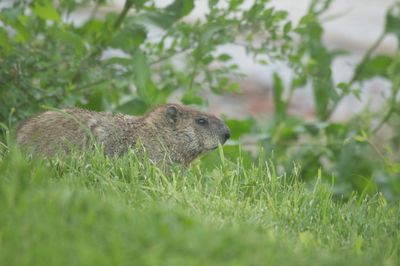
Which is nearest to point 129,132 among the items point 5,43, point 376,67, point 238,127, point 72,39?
point 72,39

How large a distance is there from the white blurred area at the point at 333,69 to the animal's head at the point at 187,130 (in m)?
3.94

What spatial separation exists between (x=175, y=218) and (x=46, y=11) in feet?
10.3

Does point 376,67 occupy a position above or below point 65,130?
below

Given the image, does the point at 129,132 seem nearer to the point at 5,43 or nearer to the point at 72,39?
the point at 72,39

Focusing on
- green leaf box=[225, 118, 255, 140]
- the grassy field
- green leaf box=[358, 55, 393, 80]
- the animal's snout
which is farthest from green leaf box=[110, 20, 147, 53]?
green leaf box=[358, 55, 393, 80]

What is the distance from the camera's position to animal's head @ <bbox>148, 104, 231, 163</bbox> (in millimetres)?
6148

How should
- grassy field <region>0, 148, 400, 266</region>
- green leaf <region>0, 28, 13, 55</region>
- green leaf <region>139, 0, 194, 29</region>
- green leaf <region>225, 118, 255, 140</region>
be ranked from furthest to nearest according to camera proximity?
green leaf <region>225, 118, 255, 140</region> → green leaf <region>139, 0, 194, 29</region> → green leaf <region>0, 28, 13, 55</region> → grassy field <region>0, 148, 400, 266</region>

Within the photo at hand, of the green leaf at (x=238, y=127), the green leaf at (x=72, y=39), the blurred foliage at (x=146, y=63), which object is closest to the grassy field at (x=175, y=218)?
the blurred foliage at (x=146, y=63)

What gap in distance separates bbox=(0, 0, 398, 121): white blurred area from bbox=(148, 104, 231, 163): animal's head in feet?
12.9

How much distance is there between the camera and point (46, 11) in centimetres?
628

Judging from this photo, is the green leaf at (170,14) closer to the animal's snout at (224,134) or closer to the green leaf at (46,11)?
the green leaf at (46,11)

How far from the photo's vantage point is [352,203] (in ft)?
16.2

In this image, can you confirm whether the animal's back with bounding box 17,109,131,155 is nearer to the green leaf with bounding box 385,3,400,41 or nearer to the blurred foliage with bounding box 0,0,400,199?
the blurred foliage with bounding box 0,0,400,199

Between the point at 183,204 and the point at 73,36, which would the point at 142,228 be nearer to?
the point at 183,204
